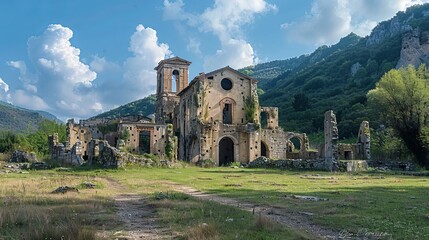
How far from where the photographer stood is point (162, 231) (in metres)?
9.60

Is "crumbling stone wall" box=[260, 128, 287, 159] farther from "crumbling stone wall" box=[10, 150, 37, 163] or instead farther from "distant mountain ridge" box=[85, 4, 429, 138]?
"crumbling stone wall" box=[10, 150, 37, 163]

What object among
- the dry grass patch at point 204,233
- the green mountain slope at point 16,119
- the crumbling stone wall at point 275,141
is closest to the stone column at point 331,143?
the crumbling stone wall at point 275,141

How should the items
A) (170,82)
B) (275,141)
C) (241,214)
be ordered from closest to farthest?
(241,214), (275,141), (170,82)

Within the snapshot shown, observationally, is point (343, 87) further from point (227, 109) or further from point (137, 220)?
point (137, 220)

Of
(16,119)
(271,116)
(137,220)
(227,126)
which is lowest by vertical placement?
(137,220)

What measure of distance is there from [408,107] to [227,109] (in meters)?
24.8

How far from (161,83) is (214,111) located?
838 inches

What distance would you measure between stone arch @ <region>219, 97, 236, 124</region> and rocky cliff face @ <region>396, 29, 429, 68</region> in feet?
246

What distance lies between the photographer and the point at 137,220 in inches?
443

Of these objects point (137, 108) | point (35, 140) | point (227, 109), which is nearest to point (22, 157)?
point (227, 109)

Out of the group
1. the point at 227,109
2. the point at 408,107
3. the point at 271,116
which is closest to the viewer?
the point at 408,107

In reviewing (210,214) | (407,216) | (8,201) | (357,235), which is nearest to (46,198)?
(8,201)

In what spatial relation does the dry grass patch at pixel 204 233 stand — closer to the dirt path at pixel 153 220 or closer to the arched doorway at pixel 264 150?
the dirt path at pixel 153 220

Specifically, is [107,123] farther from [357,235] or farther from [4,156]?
[357,235]
